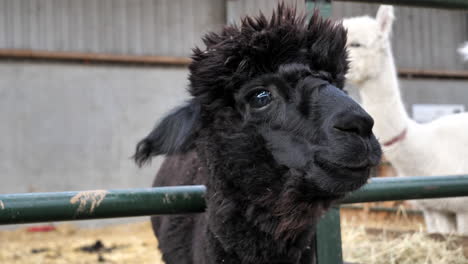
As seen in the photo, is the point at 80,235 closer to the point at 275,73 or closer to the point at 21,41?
the point at 21,41

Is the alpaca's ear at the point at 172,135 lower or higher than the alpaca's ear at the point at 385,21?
lower

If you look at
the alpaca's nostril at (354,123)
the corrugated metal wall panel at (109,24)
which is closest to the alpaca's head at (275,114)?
the alpaca's nostril at (354,123)

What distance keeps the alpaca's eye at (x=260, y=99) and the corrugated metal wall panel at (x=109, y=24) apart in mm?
7592

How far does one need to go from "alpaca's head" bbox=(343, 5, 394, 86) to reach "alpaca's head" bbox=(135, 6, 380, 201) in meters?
2.46

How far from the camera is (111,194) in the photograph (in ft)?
4.83

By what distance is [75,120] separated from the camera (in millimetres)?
8758

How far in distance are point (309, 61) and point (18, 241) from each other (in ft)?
21.6

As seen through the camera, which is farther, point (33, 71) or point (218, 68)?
point (33, 71)

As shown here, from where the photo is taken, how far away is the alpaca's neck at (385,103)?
13.1ft

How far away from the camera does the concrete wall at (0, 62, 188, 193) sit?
8.30 meters

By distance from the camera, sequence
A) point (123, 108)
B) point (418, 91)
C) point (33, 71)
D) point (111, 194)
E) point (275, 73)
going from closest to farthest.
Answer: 1. point (111, 194)
2. point (275, 73)
3. point (33, 71)
4. point (123, 108)
5. point (418, 91)

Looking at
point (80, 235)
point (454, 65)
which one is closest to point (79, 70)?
point (80, 235)

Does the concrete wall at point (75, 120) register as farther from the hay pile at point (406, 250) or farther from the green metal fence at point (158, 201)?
the green metal fence at point (158, 201)

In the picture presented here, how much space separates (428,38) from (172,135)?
11260 millimetres
